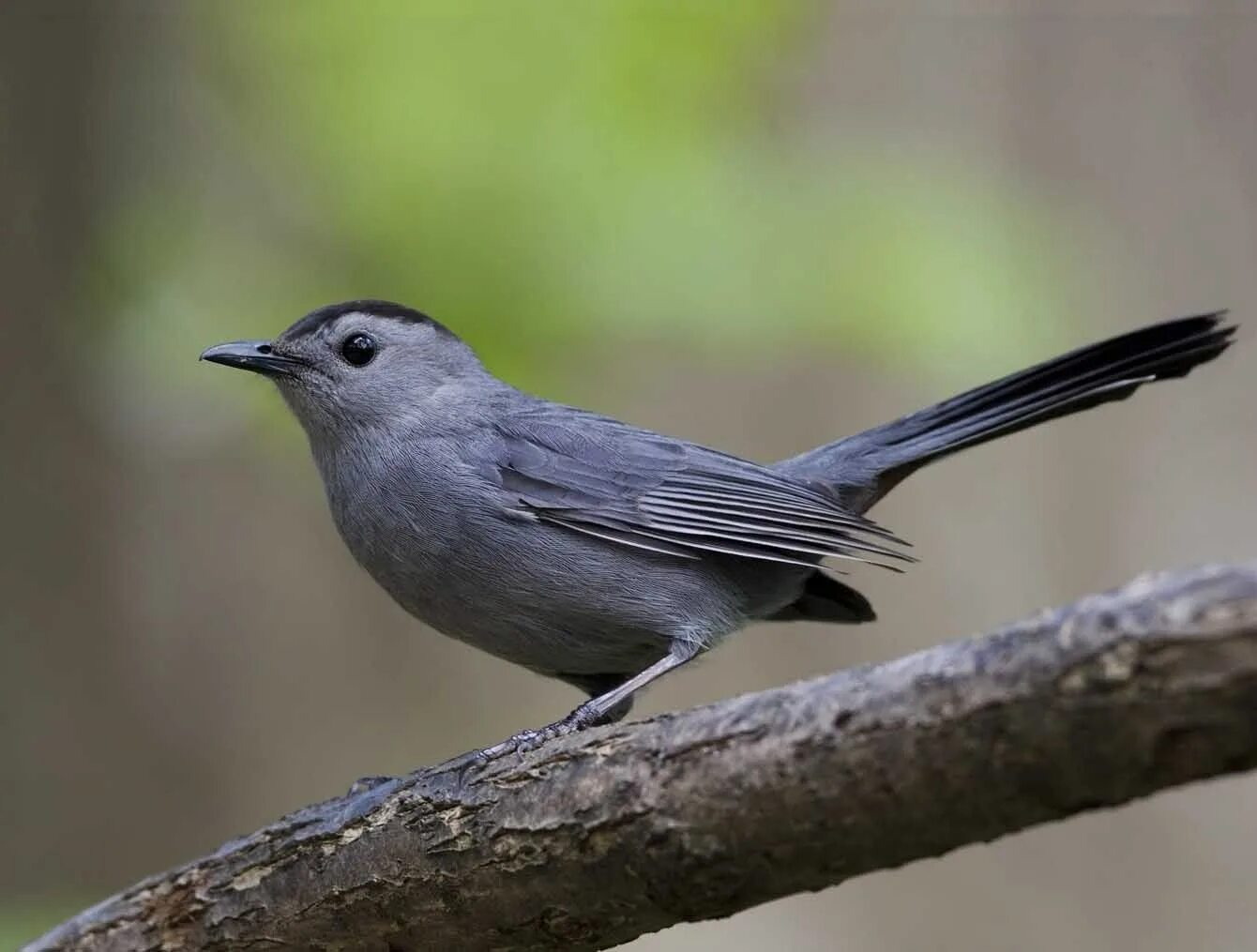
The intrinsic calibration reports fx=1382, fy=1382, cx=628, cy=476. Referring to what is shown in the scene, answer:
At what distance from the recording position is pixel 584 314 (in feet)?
12.6

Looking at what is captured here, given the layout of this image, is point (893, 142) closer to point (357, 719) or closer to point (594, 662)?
point (594, 662)

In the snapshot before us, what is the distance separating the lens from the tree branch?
1.77 metres

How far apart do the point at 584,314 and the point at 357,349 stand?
0.67 meters

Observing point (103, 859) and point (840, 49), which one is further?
point (840, 49)

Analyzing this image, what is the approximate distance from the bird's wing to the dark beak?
622mm

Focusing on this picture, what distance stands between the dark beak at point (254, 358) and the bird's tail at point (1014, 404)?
1.44 m

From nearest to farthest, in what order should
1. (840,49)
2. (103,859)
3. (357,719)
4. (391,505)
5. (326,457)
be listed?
1. (391,505)
2. (326,457)
3. (103,859)
4. (357,719)
5. (840,49)

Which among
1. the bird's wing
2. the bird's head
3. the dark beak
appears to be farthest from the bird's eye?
the bird's wing

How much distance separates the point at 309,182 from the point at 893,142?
74.4 inches

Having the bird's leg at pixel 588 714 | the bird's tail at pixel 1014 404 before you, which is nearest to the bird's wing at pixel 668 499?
the bird's tail at pixel 1014 404

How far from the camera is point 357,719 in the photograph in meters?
6.67

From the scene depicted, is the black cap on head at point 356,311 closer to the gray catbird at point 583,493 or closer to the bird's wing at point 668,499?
the gray catbird at point 583,493

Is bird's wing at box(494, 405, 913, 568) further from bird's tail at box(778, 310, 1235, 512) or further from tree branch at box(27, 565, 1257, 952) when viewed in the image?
tree branch at box(27, 565, 1257, 952)

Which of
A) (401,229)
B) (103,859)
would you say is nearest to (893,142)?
(401,229)
